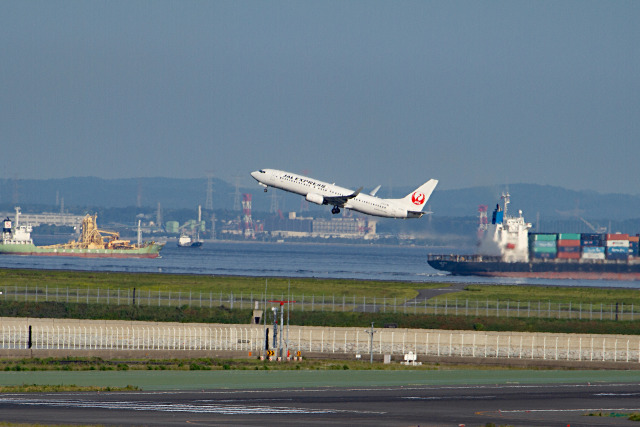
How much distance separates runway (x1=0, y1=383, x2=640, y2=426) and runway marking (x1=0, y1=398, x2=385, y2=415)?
0.12 feet

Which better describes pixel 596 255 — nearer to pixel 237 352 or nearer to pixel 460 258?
pixel 460 258

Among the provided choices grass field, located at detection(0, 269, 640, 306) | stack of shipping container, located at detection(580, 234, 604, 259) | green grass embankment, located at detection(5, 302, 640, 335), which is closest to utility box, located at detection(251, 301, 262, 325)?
green grass embankment, located at detection(5, 302, 640, 335)

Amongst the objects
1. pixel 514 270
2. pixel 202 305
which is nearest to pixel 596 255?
pixel 514 270

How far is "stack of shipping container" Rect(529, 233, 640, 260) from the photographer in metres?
173

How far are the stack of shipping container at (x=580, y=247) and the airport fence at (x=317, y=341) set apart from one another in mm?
111321

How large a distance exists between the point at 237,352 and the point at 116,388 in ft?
67.5

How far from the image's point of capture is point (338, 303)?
82.7 metres

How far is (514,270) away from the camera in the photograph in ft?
564

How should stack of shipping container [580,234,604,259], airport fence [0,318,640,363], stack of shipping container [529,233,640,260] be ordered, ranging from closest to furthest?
airport fence [0,318,640,363]
stack of shipping container [529,233,640,260]
stack of shipping container [580,234,604,259]

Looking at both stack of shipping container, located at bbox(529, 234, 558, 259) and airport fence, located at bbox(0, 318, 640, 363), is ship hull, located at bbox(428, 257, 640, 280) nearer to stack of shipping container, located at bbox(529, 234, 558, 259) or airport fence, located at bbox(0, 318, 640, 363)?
stack of shipping container, located at bbox(529, 234, 558, 259)

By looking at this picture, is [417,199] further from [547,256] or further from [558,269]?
[547,256]

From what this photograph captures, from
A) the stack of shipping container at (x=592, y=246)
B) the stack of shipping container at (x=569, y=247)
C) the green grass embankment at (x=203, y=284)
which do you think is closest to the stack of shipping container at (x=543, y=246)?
the stack of shipping container at (x=569, y=247)

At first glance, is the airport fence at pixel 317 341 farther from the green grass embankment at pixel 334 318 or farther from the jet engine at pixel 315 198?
the jet engine at pixel 315 198

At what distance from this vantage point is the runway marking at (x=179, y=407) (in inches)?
1383
